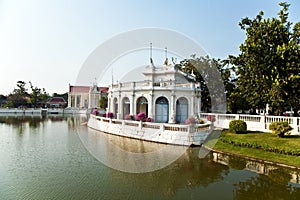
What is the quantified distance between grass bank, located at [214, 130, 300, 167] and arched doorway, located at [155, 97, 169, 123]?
6491 millimetres

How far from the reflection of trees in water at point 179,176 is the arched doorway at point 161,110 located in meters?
9.31

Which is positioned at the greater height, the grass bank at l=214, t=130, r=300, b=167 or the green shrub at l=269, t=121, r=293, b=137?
the green shrub at l=269, t=121, r=293, b=137

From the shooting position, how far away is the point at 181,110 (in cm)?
2122

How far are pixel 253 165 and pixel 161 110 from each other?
11.0 meters

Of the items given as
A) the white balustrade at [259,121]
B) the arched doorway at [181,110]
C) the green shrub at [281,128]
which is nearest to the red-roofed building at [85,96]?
the arched doorway at [181,110]

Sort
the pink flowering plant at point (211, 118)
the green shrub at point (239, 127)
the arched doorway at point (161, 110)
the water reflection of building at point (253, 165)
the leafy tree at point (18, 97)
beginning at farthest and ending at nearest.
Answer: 1. the leafy tree at point (18, 97)
2. the arched doorway at point (161, 110)
3. the pink flowering plant at point (211, 118)
4. the green shrub at point (239, 127)
5. the water reflection of building at point (253, 165)

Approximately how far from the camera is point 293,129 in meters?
13.9

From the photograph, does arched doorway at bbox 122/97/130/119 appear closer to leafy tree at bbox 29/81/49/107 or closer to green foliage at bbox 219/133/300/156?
green foliage at bbox 219/133/300/156

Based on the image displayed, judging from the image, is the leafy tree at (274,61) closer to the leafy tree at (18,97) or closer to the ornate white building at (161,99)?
the ornate white building at (161,99)

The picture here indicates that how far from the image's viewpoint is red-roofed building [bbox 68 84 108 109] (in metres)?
60.0

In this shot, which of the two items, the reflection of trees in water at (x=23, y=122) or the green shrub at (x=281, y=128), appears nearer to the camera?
the green shrub at (x=281, y=128)

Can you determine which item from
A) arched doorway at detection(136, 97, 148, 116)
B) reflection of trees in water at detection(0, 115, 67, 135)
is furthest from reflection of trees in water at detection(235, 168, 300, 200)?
reflection of trees in water at detection(0, 115, 67, 135)

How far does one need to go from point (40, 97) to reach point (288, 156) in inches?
2643

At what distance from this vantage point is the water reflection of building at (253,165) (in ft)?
30.7
